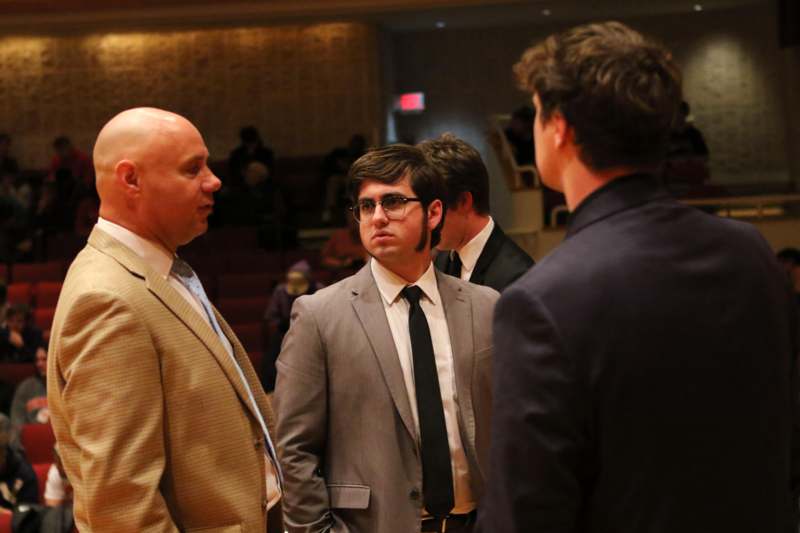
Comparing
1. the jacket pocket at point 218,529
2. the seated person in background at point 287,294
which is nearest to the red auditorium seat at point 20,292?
the seated person in background at point 287,294

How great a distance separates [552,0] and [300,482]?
11.3 m

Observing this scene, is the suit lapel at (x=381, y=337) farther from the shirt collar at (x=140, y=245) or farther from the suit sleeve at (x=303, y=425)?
the shirt collar at (x=140, y=245)

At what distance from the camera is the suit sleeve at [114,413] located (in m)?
1.95

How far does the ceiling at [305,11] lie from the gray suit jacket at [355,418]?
9701 millimetres

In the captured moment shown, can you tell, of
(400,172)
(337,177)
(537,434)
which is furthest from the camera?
(337,177)

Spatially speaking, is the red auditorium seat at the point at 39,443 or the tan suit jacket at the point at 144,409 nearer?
the tan suit jacket at the point at 144,409

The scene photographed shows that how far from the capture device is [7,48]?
14.3 m

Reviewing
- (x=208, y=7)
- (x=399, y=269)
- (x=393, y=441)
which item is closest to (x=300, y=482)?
(x=393, y=441)

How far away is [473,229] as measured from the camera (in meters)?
3.27

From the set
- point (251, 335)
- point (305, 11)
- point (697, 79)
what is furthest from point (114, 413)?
point (697, 79)

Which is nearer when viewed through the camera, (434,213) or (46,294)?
(434,213)

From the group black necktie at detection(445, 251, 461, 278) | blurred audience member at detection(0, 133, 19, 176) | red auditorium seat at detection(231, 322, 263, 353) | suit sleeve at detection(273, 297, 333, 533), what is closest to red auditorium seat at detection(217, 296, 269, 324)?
red auditorium seat at detection(231, 322, 263, 353)

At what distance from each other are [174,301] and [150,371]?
175mm

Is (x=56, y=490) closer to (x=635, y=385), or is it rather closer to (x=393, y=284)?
(x=393, y=284)
